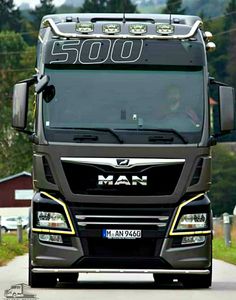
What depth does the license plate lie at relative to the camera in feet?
62.8

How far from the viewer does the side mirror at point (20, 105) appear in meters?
18.8

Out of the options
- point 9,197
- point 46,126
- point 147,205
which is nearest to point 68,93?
point 46,126

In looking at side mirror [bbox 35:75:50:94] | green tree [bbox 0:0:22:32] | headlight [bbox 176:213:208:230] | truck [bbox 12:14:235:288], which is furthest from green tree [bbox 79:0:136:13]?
headlight [bbox 176:213:208:230]

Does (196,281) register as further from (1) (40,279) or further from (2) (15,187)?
(2) (15,187)

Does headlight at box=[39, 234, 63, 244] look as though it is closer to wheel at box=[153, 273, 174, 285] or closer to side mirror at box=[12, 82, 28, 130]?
side mirror at box=[12, 82, 28, 130]

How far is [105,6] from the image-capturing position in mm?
160500

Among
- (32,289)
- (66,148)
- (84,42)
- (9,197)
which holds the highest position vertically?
(84,42)

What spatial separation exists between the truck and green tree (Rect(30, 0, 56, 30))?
14211cm

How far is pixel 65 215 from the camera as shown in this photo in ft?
62.6

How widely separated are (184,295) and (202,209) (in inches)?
56.0

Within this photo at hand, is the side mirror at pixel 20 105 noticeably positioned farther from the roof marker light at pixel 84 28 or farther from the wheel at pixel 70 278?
the wheel at pixel 70 278

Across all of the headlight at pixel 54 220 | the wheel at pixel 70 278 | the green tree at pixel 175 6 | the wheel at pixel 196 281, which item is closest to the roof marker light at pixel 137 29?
the headlight at pixel 54 220

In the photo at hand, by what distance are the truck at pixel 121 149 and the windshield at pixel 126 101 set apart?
14 mm

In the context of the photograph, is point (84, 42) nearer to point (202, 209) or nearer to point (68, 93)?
point (68, 93)
